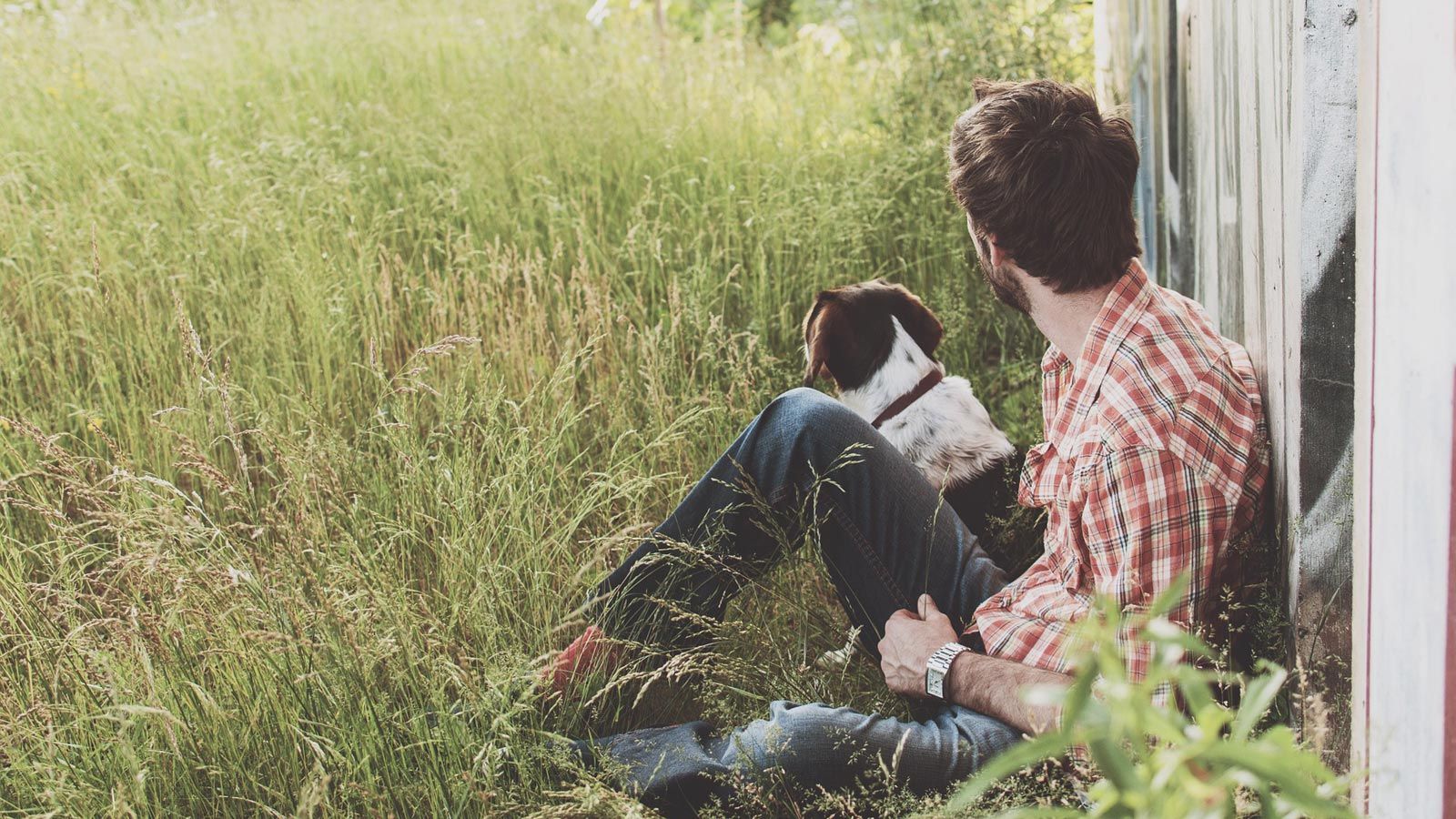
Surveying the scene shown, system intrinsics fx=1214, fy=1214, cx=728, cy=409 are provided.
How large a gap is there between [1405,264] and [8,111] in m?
5.71

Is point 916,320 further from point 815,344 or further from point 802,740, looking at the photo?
point 802,740

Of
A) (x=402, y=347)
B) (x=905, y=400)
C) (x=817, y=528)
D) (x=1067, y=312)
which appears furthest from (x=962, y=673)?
(x=402, y=347)

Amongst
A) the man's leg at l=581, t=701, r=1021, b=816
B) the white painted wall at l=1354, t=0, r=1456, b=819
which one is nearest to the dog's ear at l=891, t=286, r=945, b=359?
the man's leg at l=581, t=701, r=1021, b=816

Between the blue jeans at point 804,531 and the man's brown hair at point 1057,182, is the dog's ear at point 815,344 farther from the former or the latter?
the man's brown hair at point 1057,182

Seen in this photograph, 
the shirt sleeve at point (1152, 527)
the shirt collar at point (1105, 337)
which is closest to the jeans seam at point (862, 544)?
the shirt collar at point (1105, 337)

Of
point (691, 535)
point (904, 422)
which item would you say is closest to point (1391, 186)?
point (691, 535)

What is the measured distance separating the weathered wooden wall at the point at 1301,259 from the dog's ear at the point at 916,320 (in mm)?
801

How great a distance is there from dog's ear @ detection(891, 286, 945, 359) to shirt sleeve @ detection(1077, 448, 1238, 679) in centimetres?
131

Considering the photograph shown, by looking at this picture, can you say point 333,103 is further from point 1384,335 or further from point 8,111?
point 1384,335

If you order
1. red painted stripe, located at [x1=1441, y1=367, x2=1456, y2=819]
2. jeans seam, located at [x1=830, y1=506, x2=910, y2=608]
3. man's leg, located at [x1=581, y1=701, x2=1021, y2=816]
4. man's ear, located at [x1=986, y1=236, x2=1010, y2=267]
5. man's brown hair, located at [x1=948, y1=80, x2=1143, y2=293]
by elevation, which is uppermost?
man's brown hair, located at [x1=948, y1=80, x2=1143, y2=293]

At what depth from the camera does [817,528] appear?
254cm

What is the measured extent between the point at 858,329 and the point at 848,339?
0.04m

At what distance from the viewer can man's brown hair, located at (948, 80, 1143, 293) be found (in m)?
2.17

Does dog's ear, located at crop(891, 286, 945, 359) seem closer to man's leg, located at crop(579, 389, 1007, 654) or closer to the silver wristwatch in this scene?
man's leg, located at crop(579, 389, 1007, 654)
